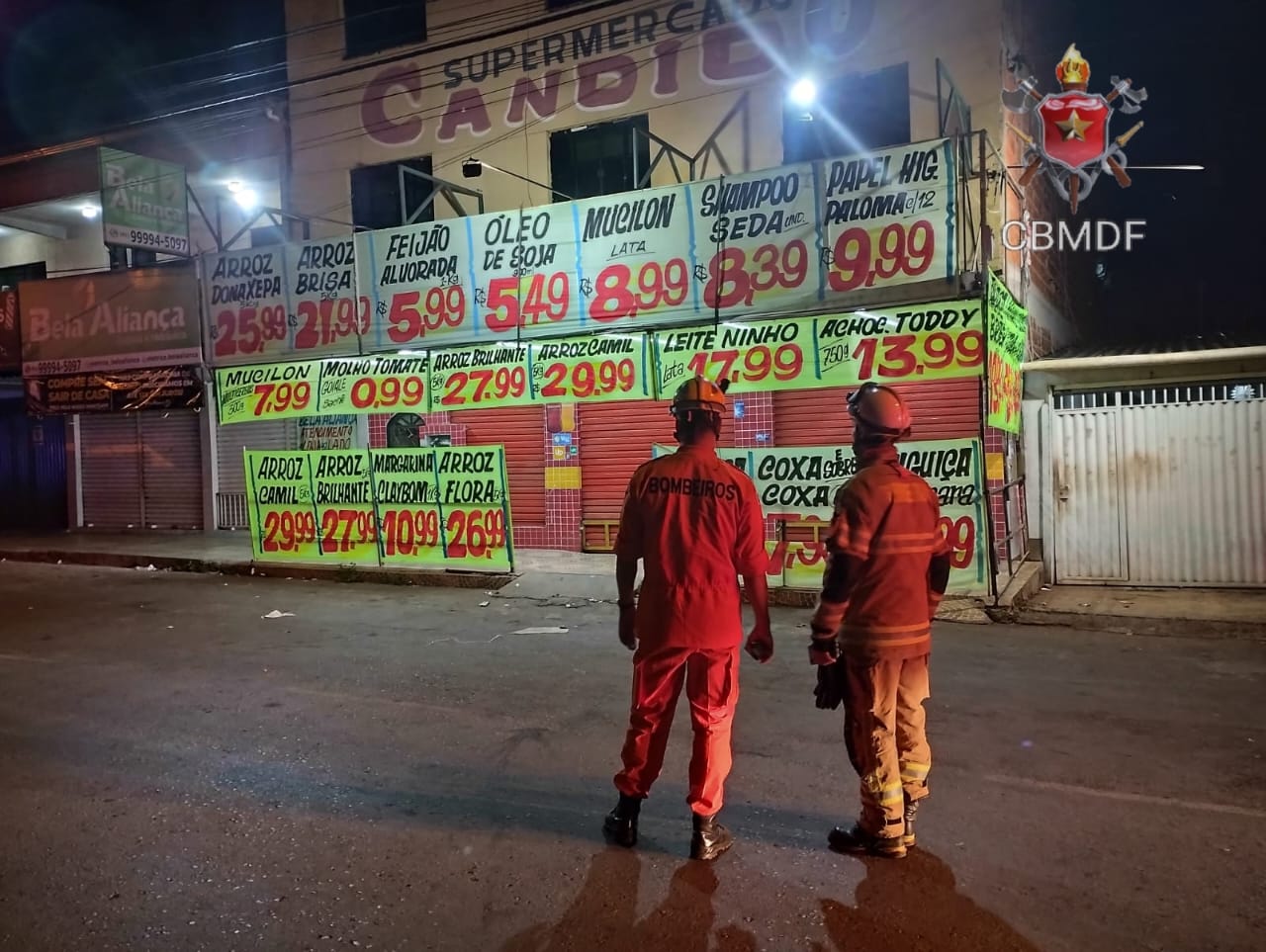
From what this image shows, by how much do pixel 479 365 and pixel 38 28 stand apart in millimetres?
16041

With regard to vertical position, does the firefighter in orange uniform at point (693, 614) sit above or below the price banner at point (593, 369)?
→ below

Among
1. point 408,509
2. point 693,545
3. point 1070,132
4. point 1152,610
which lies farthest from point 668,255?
point 693,545

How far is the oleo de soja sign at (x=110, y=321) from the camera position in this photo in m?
14.4

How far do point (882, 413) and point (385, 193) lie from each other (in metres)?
13.1

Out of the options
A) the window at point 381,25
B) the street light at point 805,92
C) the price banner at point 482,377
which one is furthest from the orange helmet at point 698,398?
the window at point 381,25

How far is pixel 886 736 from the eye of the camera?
11.6 ft

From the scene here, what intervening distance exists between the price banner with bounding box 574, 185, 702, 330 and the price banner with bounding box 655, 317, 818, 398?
388 millimetres

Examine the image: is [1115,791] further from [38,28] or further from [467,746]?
[38,28]

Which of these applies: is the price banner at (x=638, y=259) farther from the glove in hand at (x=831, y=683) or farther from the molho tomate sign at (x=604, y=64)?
the glove in hand at (x=831, y=683)

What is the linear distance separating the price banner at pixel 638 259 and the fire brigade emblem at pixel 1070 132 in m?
4.64

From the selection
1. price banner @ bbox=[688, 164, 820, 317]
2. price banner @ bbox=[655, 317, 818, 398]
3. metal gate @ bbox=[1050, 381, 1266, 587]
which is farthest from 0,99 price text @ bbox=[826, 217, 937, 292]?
metal gate @ bbox=[1050, 381, 1266, 587]

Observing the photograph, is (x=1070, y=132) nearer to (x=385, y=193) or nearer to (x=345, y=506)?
(x=385, y=193)

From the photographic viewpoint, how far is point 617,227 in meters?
10.7

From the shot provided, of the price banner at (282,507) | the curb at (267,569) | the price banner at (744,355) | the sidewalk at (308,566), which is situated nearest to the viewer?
the price banner at (744,355)
